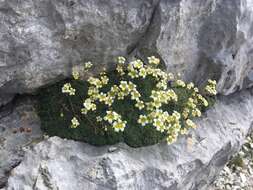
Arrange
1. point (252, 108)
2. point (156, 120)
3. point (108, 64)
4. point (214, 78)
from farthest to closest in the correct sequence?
1. point (252, 108)
2. point (214, 78)
3. point (108, 64)
4. point (156, 120)

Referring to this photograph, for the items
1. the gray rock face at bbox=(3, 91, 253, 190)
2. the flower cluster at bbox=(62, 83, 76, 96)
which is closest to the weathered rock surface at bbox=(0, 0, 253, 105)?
the flower cluster at bbox=(62, 83, 76, 96)

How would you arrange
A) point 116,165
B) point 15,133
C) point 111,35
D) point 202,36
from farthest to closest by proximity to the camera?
point 202,36
point 15,133
point 111,35
point 116,165

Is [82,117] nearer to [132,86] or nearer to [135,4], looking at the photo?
[132,86]

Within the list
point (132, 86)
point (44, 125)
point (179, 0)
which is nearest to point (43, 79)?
point (44, 125)

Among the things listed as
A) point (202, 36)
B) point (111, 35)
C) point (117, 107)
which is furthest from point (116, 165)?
point (202, 36)

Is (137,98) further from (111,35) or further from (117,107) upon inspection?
(111,35)
